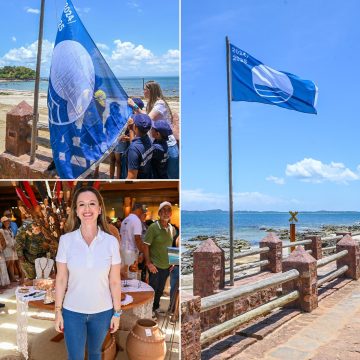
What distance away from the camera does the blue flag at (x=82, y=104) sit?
9.32ft

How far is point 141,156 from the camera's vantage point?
8.80ft

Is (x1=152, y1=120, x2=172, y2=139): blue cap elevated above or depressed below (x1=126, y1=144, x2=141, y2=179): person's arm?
above

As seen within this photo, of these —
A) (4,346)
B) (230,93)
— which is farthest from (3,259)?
(230,93)

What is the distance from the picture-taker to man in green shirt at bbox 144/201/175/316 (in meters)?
2.92

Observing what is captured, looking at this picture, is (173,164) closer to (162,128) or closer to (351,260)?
(162,128)

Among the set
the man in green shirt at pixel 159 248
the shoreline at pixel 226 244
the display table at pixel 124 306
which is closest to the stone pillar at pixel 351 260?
the shoreline at pixel 226 244

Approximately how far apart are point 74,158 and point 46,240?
1.85 feet

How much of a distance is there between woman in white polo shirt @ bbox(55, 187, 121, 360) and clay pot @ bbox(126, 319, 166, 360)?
1.92 ft

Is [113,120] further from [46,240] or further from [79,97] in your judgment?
[46,240]

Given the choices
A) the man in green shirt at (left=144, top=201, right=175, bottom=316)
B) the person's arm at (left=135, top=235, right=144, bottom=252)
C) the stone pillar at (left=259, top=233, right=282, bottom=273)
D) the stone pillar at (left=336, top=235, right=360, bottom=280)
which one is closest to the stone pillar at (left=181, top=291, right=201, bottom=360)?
the man in green shirt at (left=144, top=201, right=175, bottom=316)

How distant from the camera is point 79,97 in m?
2.89

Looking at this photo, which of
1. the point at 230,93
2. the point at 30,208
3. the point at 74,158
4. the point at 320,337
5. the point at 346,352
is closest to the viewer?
the point at 30,208

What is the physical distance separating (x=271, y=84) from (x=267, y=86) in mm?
81

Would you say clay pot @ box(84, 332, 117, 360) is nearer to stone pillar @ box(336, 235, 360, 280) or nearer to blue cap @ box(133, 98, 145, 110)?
blue cap @ box(133, 98, 145, 110)
